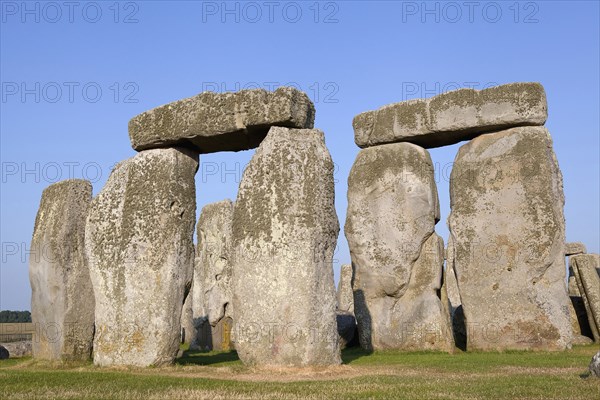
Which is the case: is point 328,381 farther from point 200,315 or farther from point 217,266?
point 200,315

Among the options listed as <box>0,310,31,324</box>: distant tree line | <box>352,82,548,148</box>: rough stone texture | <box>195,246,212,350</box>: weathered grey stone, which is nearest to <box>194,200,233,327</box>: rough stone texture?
<box>195,246,212,350</box>: weathered grey stone

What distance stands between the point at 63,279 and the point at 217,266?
563 centimetres

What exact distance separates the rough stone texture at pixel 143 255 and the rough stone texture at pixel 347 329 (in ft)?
18.5

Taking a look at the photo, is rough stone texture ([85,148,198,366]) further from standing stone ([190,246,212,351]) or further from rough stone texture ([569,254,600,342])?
rough stone texture ([569,254,600,342])

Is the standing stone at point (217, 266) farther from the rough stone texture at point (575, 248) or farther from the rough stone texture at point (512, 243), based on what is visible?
the rough stone texture at point (575, 248)

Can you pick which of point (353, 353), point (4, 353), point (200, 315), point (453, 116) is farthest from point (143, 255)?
point (453, 116)

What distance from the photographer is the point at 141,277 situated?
35.6ft

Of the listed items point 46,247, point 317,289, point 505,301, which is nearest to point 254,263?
point 317,289

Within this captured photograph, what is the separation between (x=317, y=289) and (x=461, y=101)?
6757 mm

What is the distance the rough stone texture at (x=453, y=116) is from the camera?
14406 millimetres

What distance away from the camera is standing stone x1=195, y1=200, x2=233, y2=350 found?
16.8 m

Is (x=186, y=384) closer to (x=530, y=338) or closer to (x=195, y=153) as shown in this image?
(x=195, y=153)

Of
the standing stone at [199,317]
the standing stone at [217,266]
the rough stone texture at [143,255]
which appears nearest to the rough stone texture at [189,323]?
the standing stone at [199,317]

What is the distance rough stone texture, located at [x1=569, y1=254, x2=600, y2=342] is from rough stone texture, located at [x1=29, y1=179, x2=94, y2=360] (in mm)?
11457
